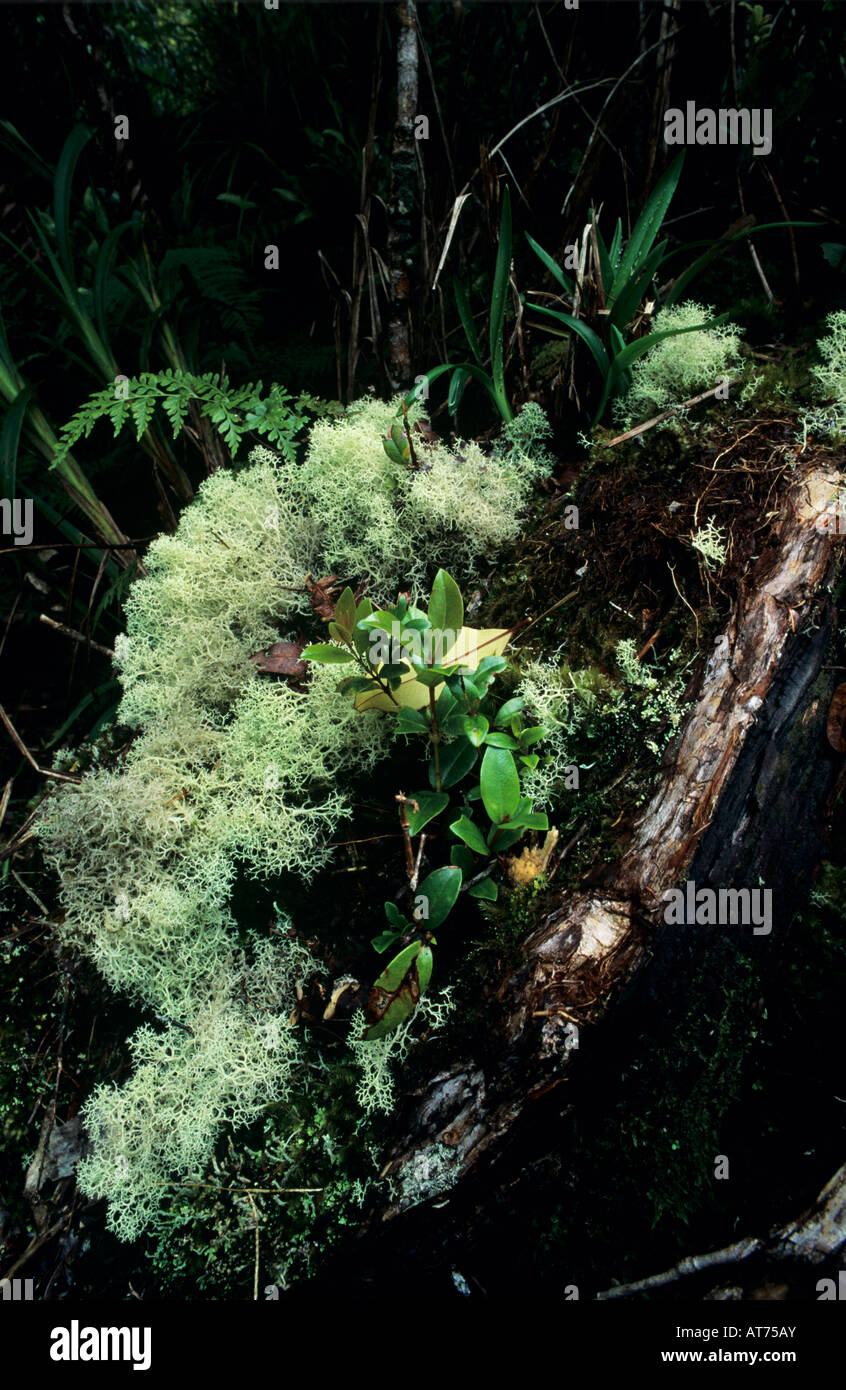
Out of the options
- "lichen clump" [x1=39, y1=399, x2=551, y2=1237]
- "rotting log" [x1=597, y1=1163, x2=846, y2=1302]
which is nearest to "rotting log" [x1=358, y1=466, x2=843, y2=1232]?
"lichen clump" [x1=39, y1=399, x2=551, y2=1237]

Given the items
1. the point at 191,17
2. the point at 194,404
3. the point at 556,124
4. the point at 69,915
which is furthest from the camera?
the point at 191,17

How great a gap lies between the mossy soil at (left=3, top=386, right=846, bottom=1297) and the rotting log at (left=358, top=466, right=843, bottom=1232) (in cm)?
5

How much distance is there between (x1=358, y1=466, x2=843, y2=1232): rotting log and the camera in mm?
1217

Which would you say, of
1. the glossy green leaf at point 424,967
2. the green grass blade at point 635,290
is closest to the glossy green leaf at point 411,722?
the glossy green leaf at point 424,967

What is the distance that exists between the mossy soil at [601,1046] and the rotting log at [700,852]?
0.05 m

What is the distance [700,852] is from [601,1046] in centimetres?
42

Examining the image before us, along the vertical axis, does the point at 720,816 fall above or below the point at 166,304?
below

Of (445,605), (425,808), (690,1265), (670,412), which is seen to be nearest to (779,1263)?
(690,1265)

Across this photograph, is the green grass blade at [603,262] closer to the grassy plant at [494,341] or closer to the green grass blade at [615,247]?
the green grass blade at [615,247]

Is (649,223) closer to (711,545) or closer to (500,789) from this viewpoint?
(711,545)

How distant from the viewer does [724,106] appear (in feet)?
7.21
